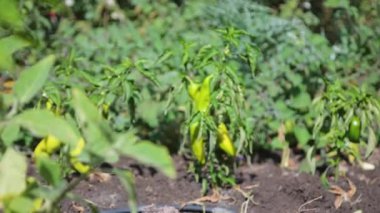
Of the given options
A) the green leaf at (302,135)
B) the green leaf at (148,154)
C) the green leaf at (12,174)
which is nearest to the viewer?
the green leaf at (148,154)

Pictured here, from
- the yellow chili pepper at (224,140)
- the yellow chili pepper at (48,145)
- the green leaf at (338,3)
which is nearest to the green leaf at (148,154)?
the yellow chili pepper at (48,145)

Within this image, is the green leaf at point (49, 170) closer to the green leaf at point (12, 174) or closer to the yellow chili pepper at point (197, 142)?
the green leaf at point (12, 174)

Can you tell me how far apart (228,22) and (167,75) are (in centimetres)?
54

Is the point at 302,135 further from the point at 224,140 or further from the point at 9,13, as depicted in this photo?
the point at 9,13

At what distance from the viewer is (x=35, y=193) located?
1649 mm

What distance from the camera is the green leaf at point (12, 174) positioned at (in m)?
1.68

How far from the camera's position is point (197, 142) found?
3.13 m

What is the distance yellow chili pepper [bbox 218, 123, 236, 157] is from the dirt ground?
184 millimetres

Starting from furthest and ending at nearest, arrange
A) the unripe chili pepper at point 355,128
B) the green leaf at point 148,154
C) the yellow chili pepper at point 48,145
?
the unripe chili pepper at point 355,128
the yellow chili pepper at point 48,145
the green leaf at point 148,154

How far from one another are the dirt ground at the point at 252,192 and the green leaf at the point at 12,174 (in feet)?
4.51

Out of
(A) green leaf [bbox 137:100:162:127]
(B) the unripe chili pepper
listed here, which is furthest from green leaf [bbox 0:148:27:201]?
(A) green leaf [bbox 137:100:162:127]

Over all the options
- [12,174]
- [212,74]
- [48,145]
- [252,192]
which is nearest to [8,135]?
[12,174]

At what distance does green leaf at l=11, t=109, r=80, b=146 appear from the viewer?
160 centimetres

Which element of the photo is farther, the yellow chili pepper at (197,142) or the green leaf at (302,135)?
the green leaf at (302,135)
